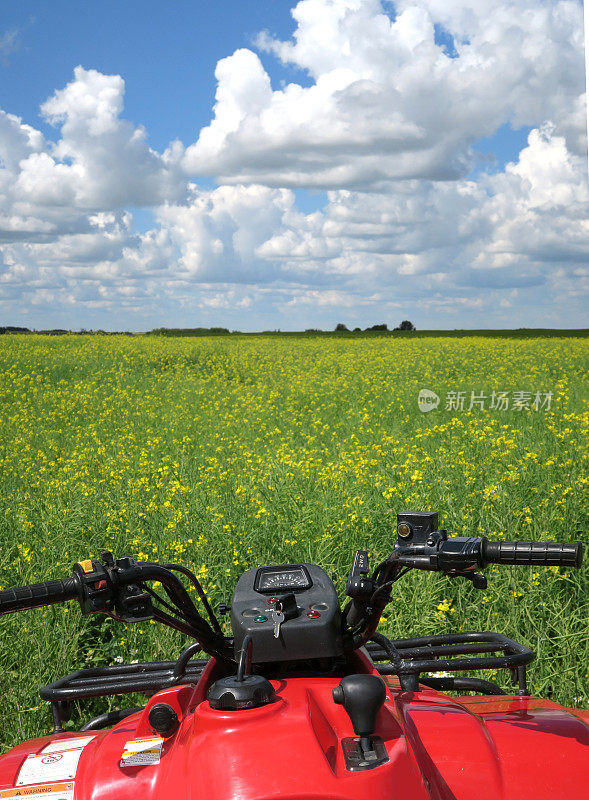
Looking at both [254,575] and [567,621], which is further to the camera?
[567,621]

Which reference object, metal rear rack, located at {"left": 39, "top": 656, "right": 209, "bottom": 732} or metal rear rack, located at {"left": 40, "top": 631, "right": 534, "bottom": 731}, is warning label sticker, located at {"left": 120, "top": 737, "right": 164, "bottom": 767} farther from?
metal rear rack, located at {"left": 39, "top": 656, "right": 209, "bottom": 732}

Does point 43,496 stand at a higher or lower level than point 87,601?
lower

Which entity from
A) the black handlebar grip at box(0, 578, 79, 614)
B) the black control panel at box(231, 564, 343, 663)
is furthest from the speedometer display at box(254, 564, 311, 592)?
the black handlebar grip at box(0, 578, 79, 614)

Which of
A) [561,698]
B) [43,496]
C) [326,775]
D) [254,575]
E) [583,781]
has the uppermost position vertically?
[254,575]

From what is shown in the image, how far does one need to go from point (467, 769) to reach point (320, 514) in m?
3.87

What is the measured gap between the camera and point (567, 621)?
397cm

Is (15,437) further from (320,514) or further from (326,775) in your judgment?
(326,775)

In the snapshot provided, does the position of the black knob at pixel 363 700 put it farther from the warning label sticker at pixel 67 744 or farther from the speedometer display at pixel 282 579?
the warning label sticker at pixel 67 744

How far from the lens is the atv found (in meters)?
1.03

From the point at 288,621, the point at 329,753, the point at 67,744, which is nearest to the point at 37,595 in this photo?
the point at 67,744

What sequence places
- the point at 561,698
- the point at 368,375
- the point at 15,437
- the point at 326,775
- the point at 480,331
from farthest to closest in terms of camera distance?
the point at 480,331
the point at 368,375
the point at 15,437
the point at 561,698
the point at 326,775

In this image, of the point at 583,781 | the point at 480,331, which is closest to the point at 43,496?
the point at 583,781

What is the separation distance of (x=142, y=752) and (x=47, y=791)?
0.20 meters

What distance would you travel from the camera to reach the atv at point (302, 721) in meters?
1.03
